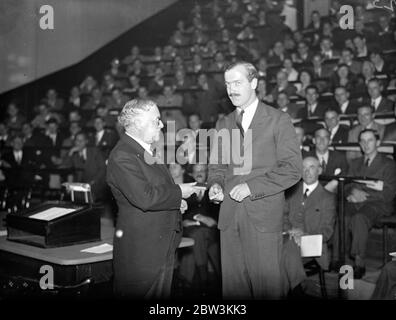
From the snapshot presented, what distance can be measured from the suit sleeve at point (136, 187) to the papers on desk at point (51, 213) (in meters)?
0.58

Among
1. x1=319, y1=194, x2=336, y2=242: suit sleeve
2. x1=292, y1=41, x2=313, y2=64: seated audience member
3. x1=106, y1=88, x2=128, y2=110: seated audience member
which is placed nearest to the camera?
x1=319, y1=194, x2=336, y2=242: suit sleeve

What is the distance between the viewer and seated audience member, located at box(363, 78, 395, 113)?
659 cm

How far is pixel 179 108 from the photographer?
344 inches

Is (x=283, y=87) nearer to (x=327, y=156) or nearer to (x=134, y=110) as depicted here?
(x=327, y=156)

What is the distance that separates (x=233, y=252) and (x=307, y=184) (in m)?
2.17

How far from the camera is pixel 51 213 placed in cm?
275

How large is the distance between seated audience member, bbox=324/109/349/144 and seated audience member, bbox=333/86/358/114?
49cm

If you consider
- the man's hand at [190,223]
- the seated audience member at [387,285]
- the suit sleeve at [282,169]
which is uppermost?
the suit sleeve at [282,169]

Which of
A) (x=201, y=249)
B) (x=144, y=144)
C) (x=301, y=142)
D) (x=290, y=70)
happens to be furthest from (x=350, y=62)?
(x=144, y=144)

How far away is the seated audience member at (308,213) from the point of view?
373cm

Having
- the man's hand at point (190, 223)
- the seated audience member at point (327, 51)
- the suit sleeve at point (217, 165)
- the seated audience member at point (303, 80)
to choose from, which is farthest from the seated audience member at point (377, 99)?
the suit sleeve at point (217, 165)

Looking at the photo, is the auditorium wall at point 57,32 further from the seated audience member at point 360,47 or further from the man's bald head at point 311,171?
the seated audience member at point 360,47

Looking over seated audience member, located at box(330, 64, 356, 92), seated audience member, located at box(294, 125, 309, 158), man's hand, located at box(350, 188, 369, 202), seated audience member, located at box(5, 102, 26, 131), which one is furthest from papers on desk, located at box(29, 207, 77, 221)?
seated audience member, located at box(5, 102, 26, 131)

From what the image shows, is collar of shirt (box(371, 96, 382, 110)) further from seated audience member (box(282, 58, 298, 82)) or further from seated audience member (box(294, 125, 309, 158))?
seated audience member (box(282, 58, 298, 82))
